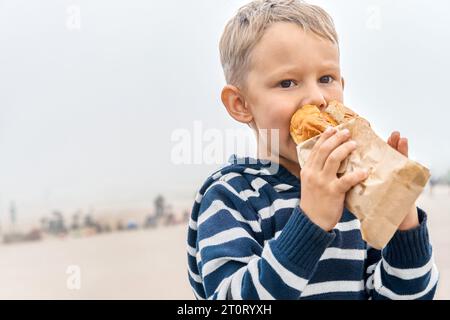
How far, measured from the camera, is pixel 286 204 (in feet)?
2.28

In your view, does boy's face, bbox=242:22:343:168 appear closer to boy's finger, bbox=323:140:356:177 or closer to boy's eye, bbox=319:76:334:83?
boy's eye, bbox=319:76:334:83

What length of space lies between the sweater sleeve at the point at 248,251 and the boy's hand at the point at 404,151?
0.12 metres

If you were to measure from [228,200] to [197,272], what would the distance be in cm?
14

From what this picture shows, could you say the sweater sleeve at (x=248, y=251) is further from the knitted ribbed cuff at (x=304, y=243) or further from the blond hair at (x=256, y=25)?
the blond hair at (x=256, y=25)

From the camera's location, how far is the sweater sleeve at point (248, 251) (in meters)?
0.57

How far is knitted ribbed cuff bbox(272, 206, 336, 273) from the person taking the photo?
0.57 metres

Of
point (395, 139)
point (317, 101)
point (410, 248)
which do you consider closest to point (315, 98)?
point (317, 101)

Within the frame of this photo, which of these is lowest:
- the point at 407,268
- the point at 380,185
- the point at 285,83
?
the point at 407,268

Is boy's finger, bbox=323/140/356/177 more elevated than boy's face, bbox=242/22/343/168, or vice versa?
boy's face, bbox=242/22/343/168

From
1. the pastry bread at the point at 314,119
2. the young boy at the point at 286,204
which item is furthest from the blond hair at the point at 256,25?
the pastry bread at the point at 314,119

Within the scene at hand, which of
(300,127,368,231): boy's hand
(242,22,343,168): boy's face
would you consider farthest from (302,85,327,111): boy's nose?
(300,127,368,231): boy's hand

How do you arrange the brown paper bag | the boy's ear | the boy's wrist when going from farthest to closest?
the boy's ear < the boy's wrist < the brown paper bag

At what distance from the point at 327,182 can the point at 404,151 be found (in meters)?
0.13

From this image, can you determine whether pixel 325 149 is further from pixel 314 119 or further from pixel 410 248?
pixel 410 248
